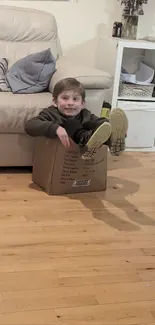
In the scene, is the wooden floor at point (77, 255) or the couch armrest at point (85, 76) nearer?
the wooden floor at point (77, 255)

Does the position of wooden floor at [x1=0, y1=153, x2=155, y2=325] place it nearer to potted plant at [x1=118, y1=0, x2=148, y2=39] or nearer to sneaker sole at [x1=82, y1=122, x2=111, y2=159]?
sneaker sole at [x1=82, y1=122, x2=111, y2=159]

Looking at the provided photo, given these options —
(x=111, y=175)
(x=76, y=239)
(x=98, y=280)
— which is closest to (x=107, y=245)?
(x=76, y=239)

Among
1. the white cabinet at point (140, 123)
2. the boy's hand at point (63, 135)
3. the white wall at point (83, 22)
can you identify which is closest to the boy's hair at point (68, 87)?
the boy's hand at point (63, 135)

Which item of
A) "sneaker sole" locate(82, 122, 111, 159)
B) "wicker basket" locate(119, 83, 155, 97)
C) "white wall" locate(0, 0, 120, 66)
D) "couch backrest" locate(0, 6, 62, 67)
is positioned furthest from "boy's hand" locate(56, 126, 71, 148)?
"white wall" locate(0, 0, 120, 66)

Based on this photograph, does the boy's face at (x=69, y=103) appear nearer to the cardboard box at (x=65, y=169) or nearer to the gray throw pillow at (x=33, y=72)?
the cardboard box at (x=65, y=169)

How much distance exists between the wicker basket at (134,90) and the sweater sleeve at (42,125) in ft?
3.23

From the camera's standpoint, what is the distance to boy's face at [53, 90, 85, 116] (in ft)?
8.82

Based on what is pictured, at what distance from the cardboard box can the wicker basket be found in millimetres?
962

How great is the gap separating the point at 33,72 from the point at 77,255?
1.32 m

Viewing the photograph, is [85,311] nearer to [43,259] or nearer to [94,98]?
[43,259]

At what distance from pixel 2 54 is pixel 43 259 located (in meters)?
1.64

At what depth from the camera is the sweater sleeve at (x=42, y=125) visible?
257 centimetres

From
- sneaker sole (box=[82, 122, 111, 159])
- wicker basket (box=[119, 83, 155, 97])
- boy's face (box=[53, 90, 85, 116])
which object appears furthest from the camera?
wicker basket (box=[119, 83, 155, 97])

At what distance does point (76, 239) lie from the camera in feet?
7.43
